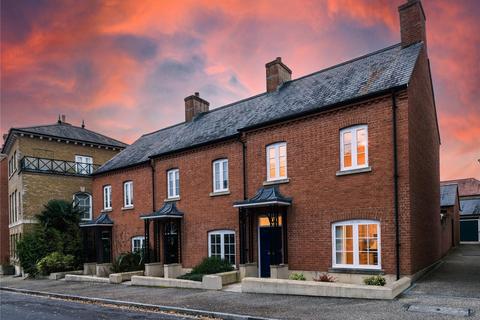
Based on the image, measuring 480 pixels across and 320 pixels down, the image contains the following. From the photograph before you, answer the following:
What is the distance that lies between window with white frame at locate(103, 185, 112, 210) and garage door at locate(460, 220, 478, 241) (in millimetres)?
36419

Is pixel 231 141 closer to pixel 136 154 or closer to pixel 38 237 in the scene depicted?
pixel 136 154

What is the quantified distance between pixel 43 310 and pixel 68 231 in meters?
15.8

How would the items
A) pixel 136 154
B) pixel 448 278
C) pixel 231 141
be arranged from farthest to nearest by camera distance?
pixel 136 154, pixel 231 141, pixel 448 278

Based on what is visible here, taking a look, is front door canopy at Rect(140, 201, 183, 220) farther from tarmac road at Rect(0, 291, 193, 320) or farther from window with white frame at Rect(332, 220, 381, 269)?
window with white frame at Rect(332, 220, 381, 269)

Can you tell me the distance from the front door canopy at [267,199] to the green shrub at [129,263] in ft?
26.4

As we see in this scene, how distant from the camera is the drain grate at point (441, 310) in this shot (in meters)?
9.69

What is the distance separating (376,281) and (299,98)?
869cm

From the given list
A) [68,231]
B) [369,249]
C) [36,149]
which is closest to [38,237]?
[68,231]

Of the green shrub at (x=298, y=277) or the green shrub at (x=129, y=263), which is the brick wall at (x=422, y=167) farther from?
the green shrub at (x=129, y=263)

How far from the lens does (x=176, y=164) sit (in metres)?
22.1

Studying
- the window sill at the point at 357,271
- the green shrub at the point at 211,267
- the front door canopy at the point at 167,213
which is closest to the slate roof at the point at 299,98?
the front door canopy at the point at 167,213

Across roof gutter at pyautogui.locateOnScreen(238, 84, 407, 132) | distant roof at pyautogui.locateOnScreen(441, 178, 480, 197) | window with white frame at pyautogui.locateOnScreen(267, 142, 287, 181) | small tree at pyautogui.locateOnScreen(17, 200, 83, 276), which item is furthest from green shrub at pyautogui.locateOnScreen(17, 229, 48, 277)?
distant roof at pyautogui.locateOnScreen(441, 178, 480, 197)

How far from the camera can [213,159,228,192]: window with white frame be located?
19.8 metres

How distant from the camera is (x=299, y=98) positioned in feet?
60.9
